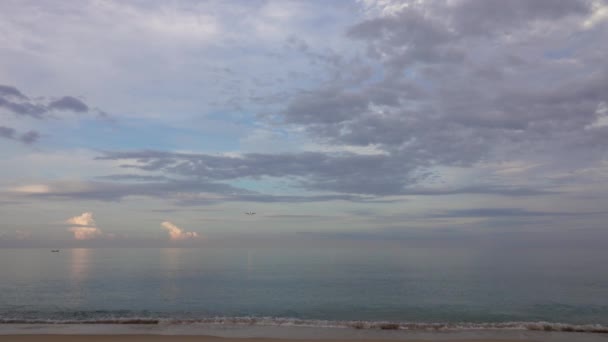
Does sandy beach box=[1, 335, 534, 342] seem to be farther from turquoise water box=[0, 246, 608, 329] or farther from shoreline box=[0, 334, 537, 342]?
turquoise water box=[0, 246, 608, 329]

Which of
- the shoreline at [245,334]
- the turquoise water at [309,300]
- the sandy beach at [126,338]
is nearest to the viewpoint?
the sandy beach at [126,338]

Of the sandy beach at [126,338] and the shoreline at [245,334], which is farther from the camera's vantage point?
the shoreline at [245,334]

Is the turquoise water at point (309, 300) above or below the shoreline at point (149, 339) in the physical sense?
below

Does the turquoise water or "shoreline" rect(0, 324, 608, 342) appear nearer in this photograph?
"shoreline" rect(0, 324, 608, 342)

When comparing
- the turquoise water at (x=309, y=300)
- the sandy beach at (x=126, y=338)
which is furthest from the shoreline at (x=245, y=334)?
the turquoise water at (x=309, y=300)

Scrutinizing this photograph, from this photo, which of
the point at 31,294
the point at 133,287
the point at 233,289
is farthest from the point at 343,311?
the point at 31,294

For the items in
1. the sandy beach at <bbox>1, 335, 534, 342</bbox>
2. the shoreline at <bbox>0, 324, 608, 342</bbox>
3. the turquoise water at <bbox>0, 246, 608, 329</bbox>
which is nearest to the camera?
the sandy beach at <bbox>1, 335, 534, 342</bbox>

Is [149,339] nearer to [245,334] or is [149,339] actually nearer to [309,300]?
[245,334]

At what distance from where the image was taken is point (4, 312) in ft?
105

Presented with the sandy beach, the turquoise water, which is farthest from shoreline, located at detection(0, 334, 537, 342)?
the turquoise water

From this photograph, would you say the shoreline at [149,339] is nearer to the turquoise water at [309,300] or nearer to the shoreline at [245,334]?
the shoreline at [245,334]

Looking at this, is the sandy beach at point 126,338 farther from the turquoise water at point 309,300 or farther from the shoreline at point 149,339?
the turquoise water at point 309,300

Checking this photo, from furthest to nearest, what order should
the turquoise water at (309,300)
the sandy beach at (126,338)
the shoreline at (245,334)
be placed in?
the turquoise water at (309,300)
the shoreline at (245,334)
the sandy beach at (126,338)

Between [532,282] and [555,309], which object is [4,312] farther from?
[532,282]
